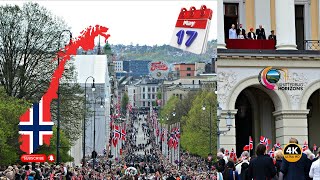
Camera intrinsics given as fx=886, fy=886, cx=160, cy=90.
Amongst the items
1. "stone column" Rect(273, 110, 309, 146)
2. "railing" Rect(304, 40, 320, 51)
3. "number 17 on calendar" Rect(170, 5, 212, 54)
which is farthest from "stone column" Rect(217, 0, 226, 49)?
"number 17 on calendar" Rect(170, 5, 212, 54)

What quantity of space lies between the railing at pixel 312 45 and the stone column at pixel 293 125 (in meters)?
3.11

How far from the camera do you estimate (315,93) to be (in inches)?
1663

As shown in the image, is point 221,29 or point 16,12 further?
point 16,12

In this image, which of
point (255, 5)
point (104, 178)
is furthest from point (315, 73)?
point (104, 178)

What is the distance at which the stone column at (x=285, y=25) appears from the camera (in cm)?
3969

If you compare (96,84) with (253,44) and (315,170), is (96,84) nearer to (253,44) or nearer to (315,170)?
(253,44)

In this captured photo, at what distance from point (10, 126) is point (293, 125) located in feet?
74.9

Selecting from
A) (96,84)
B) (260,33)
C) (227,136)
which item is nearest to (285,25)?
(260,33)

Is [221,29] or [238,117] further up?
[221,29]

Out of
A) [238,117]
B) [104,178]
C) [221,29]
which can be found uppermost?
[221,29]

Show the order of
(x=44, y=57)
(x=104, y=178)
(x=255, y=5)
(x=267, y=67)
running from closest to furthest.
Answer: (x=267, y=67)
(x=255, y=5)
(x=104, y=178)
(x=44, y=57)

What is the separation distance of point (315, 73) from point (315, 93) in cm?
281

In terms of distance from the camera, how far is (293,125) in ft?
129

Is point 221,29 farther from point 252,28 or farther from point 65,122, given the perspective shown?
point 65,122
